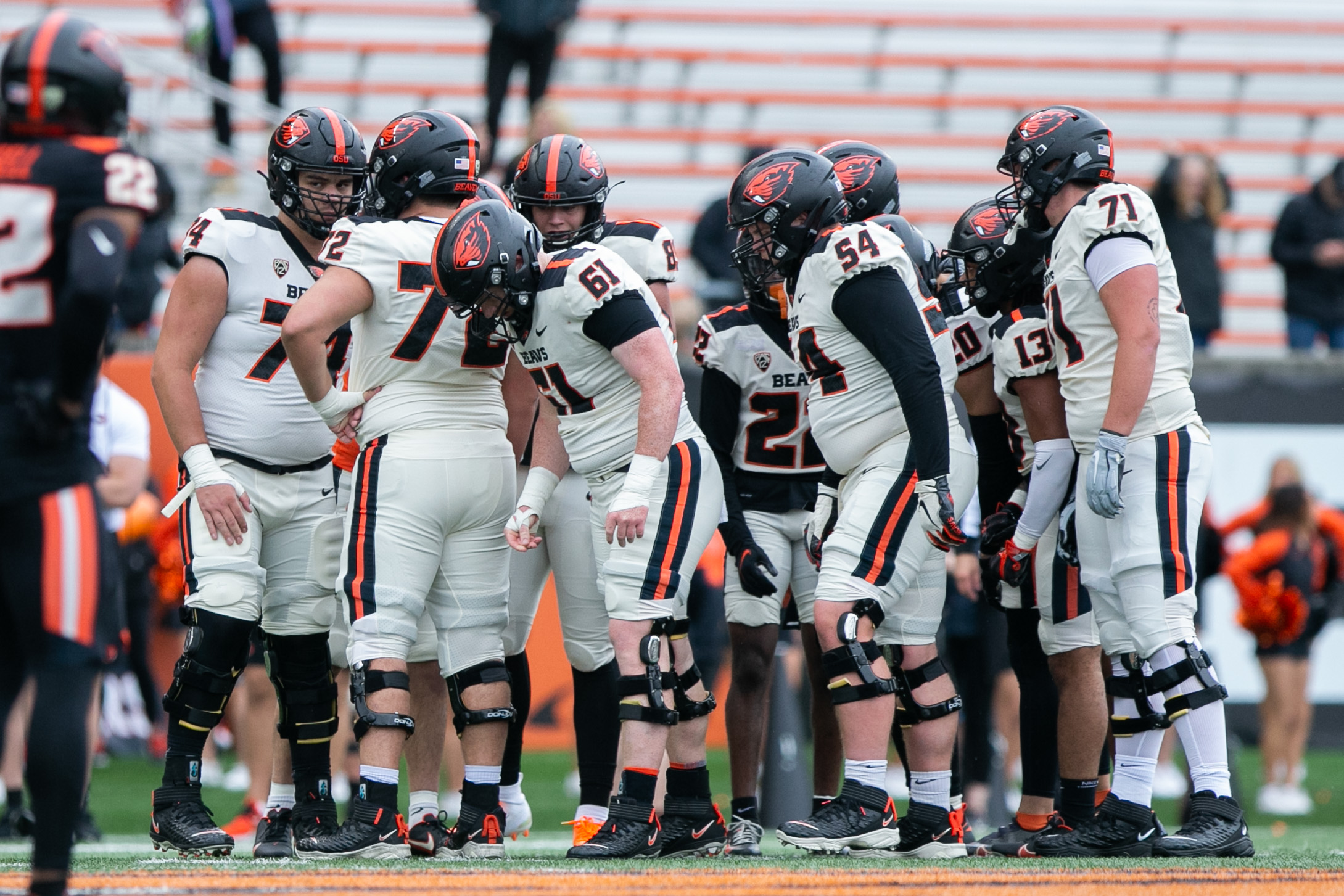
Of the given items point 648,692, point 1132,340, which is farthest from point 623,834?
point 1132,340

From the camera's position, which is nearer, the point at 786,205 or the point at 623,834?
the point at 623,834

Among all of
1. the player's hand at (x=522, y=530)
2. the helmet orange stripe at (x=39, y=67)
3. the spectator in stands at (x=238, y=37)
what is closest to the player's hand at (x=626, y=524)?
the player's hand at (x=522, y=530)

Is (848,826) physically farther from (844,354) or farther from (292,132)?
(292,132)

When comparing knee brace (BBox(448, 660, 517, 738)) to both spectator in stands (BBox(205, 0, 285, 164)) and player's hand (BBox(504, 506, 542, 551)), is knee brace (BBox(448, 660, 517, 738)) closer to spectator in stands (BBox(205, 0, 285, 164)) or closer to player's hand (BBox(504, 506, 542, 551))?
player's hand (BBox(504, 506, 542, 551))

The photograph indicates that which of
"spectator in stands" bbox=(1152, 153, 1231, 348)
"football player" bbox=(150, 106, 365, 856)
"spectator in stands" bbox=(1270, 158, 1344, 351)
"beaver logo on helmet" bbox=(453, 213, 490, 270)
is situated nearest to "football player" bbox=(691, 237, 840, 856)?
"beaver logo on helmet" bbox=(453, 213, 490, 270)

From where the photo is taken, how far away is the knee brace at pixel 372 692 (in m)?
4.64

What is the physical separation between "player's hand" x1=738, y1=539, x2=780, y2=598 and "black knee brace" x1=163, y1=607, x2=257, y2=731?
1.54 meters

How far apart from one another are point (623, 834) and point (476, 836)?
0.49m

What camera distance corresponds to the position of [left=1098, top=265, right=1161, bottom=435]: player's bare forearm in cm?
476

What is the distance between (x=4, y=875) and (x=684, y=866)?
5.91 feet

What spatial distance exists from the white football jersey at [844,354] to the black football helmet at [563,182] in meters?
0.69

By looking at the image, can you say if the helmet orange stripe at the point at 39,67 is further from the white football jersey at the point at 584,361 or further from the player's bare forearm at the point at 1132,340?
the player's bare forearm at the point at 1132,340

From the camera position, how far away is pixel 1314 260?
11297mm

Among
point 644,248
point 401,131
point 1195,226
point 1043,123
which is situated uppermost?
point 1195,226
